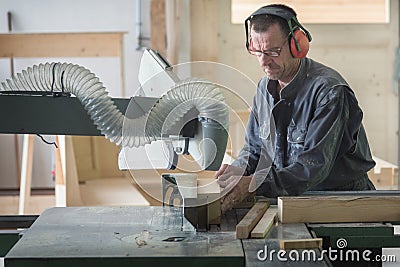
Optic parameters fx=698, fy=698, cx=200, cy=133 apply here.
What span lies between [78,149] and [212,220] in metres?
3.37

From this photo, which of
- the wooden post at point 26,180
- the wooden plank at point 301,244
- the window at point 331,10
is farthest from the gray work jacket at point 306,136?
the window at point 331,10

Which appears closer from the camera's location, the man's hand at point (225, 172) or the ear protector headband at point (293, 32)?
the man's hand at point (225, 172)

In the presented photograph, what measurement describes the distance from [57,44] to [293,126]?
8.74 ft

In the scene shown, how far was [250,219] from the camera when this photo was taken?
171 cm

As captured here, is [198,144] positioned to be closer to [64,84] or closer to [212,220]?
[212,220]

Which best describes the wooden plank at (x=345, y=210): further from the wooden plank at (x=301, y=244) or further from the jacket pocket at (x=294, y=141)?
the jacket pocket at (x=294, y=141)

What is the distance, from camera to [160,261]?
4.78 feet

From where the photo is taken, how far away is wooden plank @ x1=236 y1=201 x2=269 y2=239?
1.63 metres

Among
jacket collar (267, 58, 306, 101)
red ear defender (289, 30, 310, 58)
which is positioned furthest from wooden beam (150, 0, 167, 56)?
red ear defender (289, 30, 310, 58)

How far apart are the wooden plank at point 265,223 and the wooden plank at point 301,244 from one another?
0.09 meters

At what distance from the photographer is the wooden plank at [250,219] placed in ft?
5.34

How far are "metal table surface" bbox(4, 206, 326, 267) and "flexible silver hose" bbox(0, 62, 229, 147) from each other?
22 centimetres

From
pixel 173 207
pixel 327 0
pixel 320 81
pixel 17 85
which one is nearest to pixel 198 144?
pixel 173 207

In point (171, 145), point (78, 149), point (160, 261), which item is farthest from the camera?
point (78, 149)
